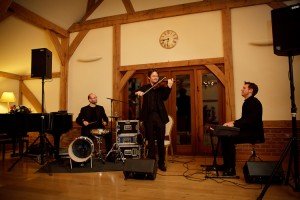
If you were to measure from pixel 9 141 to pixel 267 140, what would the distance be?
5.20 metres

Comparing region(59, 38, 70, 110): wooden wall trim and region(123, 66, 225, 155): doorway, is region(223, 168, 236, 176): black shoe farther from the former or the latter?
region(59, 38, 70, 110): wooden wall trim

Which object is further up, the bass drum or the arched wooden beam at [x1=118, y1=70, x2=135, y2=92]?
the arched wooden beam at [x1=118, y1=70, x2=135, y2=92]

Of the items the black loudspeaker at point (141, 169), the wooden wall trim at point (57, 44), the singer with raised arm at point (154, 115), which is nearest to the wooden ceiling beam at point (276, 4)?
the singer with raised arm at point (154, 115)

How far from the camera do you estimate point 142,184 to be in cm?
286

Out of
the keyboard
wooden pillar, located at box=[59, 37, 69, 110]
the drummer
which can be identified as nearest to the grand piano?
the drummer

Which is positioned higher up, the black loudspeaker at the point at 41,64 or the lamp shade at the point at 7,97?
the black loudspeaker at the point at 41,64

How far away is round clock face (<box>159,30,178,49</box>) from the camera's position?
17.6ft

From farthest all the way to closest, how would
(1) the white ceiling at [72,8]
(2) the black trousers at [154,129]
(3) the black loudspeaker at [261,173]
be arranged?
1. (1) the white ceiling at [72,8]
2. (2) the black trousers at [154,129]
3. (3) the black loudspeaker at [261,173]

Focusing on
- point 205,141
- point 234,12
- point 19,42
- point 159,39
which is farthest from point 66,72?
point 234,12

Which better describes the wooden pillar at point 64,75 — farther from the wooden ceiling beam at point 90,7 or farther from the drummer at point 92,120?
the drummer at point 92,120

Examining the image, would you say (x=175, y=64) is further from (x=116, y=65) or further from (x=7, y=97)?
(x=7, y=97)

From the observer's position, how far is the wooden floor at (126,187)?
2.43m

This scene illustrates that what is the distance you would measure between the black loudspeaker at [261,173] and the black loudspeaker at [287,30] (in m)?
1.37

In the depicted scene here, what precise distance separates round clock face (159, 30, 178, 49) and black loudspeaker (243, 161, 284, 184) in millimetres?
3389
